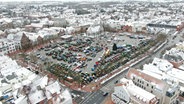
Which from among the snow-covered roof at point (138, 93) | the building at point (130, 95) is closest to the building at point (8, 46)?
the building at point (130, 95)

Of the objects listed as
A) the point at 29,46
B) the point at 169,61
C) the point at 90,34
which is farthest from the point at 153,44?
the point at 29,46

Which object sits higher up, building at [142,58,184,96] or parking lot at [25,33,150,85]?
building at [142,58,184,96]

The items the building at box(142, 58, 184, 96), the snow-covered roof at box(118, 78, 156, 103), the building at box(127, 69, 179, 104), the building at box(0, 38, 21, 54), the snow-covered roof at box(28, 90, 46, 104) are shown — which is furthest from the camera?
the building at box(0, 38, 21, 54)

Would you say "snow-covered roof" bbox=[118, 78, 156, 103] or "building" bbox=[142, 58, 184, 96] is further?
"building" bbox=[142, 58, 184, 96]

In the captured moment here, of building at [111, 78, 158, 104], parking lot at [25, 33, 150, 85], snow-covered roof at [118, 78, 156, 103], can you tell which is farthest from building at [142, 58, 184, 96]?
parking lot at [25, 33, 150, 85]

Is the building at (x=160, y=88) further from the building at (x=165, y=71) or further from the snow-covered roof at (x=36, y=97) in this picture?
the snow-covered roof at (x=36, y=97)

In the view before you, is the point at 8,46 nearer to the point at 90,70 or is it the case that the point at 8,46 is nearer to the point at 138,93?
the point at 90,70

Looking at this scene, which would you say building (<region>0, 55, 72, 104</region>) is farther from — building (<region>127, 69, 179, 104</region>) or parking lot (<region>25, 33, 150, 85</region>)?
building (<region>127, 69, 179, 104</region>)

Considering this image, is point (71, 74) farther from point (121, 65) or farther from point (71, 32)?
point (71, 32)
